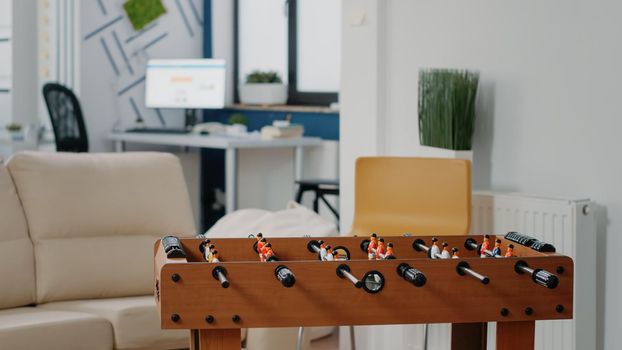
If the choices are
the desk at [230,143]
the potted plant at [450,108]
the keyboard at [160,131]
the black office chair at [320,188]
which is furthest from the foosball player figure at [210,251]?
the keyboard at [160,131]

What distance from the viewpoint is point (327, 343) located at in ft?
14.8

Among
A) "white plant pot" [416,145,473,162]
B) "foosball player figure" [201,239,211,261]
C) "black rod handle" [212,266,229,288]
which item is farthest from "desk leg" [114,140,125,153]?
"black rod handle" [212,266,229,288]

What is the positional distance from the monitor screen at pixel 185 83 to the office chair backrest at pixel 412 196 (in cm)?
319

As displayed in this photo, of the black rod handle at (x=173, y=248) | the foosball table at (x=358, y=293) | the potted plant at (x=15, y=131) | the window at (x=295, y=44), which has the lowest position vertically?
the foosball table at (x=358, y=293)

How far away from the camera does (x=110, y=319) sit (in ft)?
11.0

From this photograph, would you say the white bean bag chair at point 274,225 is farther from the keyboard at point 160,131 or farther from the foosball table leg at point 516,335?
the keyboard at point 160,131

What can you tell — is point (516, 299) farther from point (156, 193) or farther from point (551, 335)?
point (156, 193)

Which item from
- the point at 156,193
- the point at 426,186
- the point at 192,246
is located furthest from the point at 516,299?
the point at 156,193

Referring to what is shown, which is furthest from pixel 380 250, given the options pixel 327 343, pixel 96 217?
pixel 327 343

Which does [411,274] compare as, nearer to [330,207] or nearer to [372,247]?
[372,247]

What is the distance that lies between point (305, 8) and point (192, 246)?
4.13m

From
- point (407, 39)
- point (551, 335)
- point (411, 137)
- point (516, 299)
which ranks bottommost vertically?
point (551, 335)

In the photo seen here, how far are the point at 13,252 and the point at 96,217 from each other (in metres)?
0.33

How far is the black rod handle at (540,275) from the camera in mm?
2293
